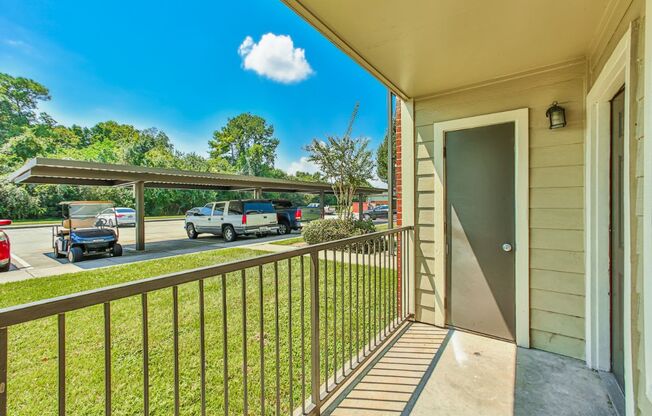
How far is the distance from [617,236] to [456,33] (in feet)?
5.47

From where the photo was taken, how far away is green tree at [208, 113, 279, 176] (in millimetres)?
37406

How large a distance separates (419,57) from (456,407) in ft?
7.83

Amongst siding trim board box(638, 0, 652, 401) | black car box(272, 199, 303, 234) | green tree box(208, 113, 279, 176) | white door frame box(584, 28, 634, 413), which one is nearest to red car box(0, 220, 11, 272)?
black car box(272, 199, 303, 234)

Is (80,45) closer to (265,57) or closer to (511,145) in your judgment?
(265,57)

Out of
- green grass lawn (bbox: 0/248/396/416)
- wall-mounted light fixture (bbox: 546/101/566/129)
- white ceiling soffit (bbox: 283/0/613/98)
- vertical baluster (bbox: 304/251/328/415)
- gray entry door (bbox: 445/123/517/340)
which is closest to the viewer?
white ceiling soffit (bbox: 283/0/613/98)

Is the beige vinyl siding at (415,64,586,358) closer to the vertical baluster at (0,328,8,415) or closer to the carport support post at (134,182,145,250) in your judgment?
the vertical baluster at (0,328,8,415)

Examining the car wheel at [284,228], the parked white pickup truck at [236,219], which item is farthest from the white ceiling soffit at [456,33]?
the car wheel at [284,228]

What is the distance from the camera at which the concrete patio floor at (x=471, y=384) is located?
1.76 metres

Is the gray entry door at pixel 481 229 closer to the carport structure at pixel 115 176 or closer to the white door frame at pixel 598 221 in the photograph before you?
the white door frame at pixel 598 221

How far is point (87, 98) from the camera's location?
3400 cm

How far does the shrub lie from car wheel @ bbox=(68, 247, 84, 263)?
566 cm

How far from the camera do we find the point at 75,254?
23.1ft

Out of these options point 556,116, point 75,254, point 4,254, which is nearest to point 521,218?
point 556,116

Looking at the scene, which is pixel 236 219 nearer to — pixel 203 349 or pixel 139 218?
pixel 139 218
